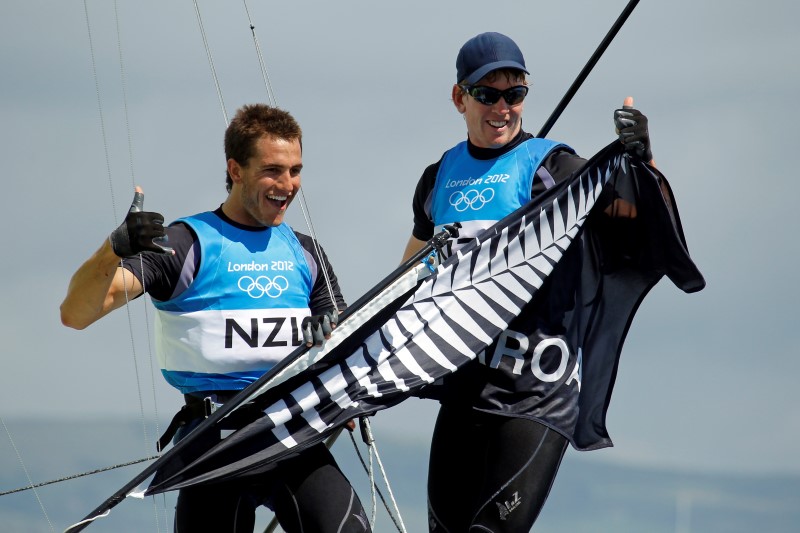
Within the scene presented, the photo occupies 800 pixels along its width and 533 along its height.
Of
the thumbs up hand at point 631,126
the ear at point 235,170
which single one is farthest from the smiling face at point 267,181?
the thumbs up hand at point 631,126

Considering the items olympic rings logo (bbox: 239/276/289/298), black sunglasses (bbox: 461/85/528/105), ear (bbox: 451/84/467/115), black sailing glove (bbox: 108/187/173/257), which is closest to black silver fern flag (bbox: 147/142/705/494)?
olympic rings logo (bbox: 239/276/289/298)

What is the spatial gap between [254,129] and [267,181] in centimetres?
24

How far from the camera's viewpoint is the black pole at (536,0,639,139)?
7039 mm

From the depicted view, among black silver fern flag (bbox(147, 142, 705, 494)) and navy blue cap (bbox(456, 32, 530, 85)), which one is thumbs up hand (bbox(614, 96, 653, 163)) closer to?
black silver fern flag (bbox(147, 142, 705, 494))

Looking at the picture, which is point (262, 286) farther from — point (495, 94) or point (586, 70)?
point (586, 70)

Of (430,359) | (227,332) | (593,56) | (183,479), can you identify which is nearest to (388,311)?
(430,359)

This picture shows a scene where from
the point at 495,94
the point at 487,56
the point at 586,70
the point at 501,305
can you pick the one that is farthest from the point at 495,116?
the point at 586,70

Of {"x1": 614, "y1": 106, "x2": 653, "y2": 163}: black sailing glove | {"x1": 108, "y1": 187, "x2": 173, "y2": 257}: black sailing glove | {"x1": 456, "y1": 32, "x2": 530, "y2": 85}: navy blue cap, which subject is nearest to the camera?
{"x1": 108, "y1": 187, "x2": 173, "y2": 257}: black sailing glove

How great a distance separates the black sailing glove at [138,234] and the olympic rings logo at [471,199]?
1468mm

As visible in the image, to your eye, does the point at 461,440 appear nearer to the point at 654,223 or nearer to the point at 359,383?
the point at 359,383

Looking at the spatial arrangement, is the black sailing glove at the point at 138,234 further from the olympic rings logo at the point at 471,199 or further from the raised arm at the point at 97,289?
the olympic rings logo at the point at 471,199

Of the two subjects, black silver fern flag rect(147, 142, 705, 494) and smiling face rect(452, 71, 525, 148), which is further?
smiling face rect(452, 71, 525, 148)

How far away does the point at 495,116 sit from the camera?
239 inches

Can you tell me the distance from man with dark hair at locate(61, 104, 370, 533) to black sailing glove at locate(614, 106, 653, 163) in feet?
4.41
